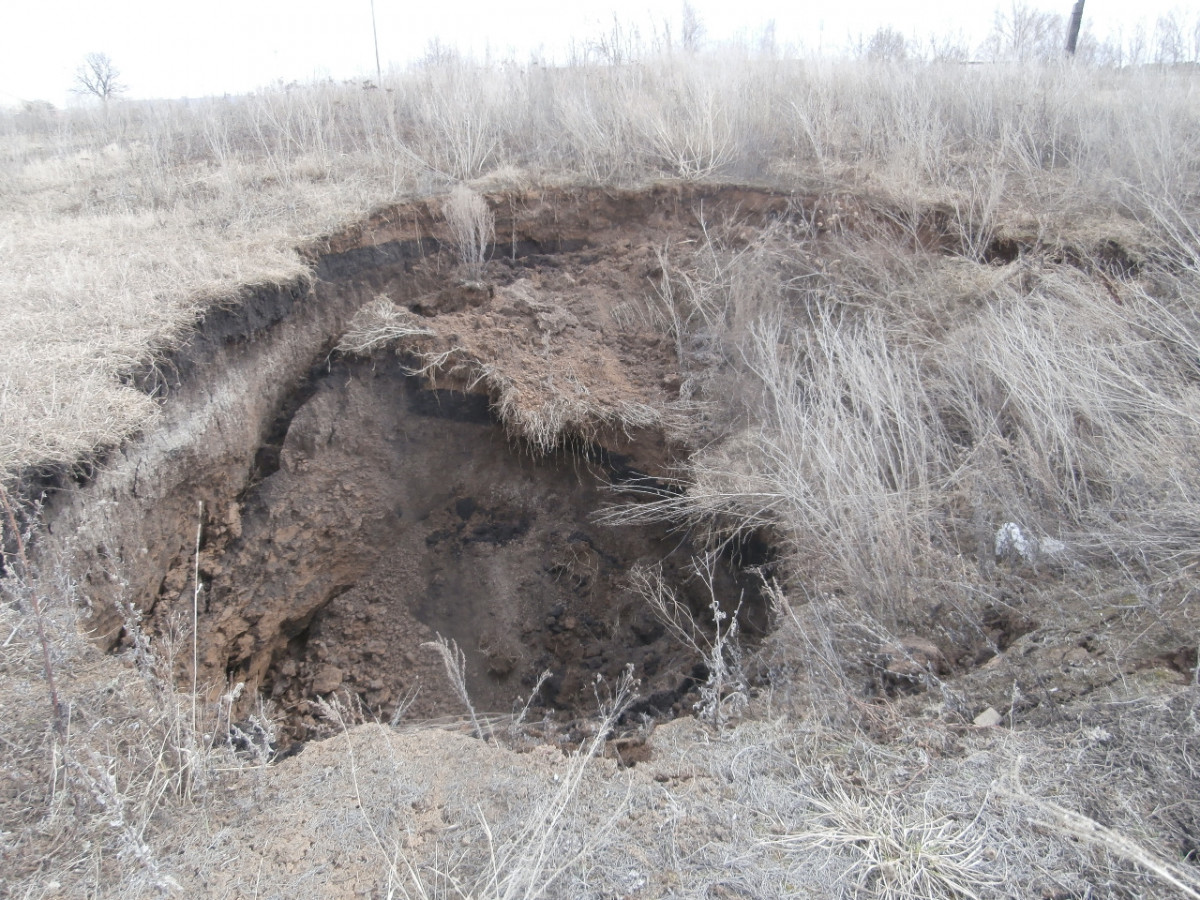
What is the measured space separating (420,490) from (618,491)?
57.8 inches

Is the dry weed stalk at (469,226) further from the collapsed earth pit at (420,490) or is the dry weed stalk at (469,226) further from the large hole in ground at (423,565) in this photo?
the large hole in ground at (423,565)

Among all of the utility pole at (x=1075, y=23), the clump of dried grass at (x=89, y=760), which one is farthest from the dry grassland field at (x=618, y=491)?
the utility pole at (x=1075, y=23)

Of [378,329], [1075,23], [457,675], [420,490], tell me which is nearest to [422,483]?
[420,490]

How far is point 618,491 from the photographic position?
470 cm

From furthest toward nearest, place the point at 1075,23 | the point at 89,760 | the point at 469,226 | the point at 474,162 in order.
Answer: the point at 1075,23 < the point at 474,162 < the point at 469,226 < the point at 89,760

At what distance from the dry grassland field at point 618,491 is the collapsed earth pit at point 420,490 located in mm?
29

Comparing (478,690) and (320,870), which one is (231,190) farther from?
(320,870)

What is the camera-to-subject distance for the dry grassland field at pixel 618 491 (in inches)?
78.7

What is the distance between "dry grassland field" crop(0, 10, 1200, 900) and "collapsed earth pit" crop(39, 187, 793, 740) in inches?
1.1

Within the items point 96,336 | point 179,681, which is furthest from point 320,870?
point 96,336

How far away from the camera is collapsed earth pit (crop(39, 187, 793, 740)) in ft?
13.7

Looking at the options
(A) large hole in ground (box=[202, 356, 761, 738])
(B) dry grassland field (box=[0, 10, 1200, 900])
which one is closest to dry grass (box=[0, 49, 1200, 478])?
(B) dry grassland field (box=[0, 10, 1200, 900])

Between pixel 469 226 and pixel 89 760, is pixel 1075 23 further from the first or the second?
pixel 89 760

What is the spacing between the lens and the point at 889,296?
4574 millimetres
